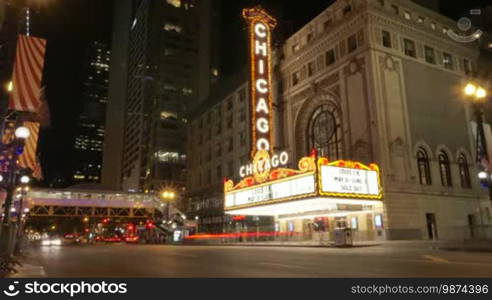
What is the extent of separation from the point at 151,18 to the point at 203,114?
243ft

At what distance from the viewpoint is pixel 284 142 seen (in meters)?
47.6

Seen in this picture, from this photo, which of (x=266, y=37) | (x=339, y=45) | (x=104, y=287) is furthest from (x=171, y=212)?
(x=104, y=287)

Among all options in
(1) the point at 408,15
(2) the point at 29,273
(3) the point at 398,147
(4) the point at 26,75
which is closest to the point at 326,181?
(3) the point at 398,147

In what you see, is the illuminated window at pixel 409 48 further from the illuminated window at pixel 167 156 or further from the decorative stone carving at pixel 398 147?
the illuminated window at pixel 167 156

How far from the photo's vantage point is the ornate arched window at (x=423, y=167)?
3672cm

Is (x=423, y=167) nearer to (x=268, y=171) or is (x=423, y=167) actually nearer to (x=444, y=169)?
(x=444, y=169)

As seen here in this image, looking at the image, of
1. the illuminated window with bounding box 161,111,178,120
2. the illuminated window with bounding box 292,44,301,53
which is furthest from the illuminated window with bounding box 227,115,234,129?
the illuminated window with bounding box 161,111,178,120

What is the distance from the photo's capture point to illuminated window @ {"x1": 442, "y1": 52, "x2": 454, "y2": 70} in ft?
138

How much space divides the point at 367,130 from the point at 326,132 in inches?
264

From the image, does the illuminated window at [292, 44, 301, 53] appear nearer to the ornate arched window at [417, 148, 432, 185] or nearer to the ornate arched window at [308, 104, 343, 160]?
the ornate arched window at [308, 104, 343, 160]

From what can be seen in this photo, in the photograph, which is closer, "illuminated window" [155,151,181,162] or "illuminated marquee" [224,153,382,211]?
"illuminated marquee" [224,153,382,211]

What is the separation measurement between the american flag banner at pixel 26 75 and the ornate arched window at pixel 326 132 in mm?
29081

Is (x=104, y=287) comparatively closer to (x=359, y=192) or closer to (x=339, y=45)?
(x=359, y=192)

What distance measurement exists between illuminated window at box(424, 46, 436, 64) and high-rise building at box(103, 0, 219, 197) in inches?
3201
